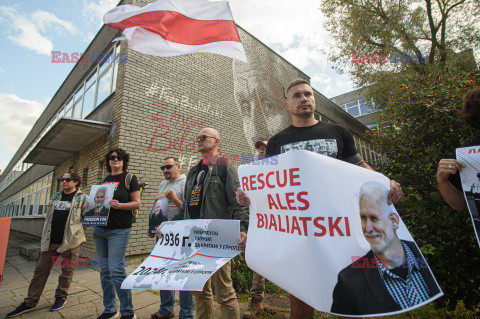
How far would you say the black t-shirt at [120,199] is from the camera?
9.16 feet

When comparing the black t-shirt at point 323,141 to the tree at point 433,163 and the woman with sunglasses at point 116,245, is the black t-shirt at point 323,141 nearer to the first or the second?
the tree at point 433,163

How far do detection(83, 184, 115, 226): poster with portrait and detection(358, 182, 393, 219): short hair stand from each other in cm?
263

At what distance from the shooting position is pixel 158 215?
3.00m

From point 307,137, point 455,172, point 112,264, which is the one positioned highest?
point 307,137

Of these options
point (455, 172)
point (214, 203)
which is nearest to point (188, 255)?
point (214, 203)

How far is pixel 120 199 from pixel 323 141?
242 cm

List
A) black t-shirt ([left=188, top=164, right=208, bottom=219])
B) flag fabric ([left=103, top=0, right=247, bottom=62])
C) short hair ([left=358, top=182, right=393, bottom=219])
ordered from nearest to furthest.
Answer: short hair ([left=358, top=182, right=393, bottom=219])
black t-shirt ([left=188, top=164, right=208, bottom=219])
flag fabric ([left=103, top=0, right=247, bottom=62])

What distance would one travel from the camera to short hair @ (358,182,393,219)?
130 cm

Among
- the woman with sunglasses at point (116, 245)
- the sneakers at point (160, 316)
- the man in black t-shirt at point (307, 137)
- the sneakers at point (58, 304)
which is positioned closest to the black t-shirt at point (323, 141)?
the man in black t-shirt at point (307, 137)

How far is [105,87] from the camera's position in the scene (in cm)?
811

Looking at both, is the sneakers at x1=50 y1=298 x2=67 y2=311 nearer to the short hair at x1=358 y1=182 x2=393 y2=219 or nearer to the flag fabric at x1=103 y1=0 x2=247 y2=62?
the flag fabric at x1=103 y1=0 x2=247 y2=62

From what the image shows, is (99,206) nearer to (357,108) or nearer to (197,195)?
(197,195)

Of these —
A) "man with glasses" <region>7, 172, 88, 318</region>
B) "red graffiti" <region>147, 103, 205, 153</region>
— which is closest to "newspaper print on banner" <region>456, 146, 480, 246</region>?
"man with glasses" <region>7, 172, 88, 318</region>

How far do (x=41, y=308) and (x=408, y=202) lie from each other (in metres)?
4.94
